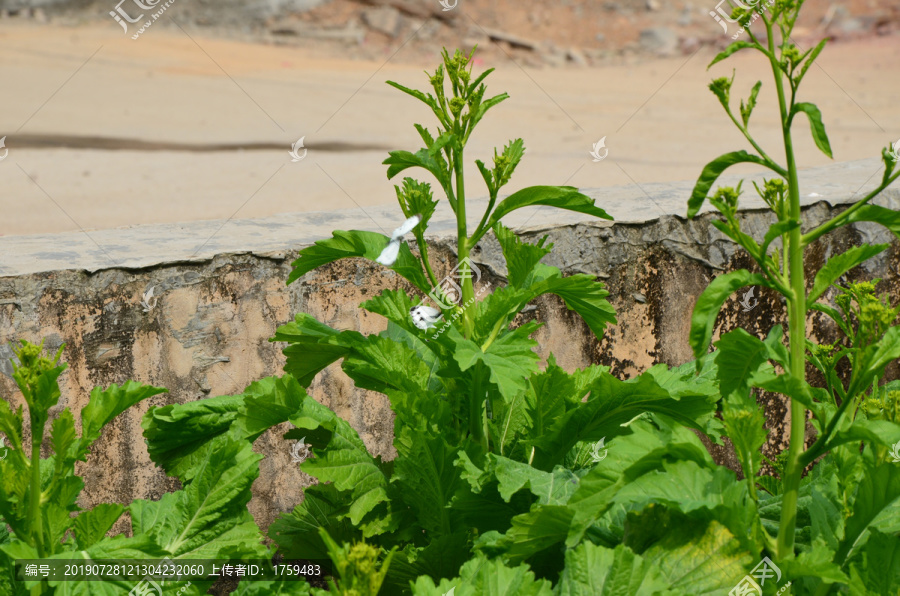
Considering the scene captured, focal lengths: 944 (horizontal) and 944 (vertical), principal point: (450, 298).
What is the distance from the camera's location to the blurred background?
7.75m

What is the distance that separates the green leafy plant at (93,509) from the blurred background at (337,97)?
4070mm

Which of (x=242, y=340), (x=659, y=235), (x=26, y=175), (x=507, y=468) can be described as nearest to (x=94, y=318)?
(x=242, y=340)

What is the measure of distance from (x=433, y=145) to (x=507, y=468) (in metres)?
0.64

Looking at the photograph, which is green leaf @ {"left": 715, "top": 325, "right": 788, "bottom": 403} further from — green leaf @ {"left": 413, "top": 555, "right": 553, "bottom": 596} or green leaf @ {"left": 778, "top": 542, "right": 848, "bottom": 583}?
green leaf @ {"left": 413, "top": 555, "right": 553, "bottom": 596}

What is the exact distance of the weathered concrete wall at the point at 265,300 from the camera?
2.24m

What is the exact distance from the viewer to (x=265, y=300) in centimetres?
240

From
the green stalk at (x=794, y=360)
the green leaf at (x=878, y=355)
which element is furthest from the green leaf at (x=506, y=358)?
the green leaf at (x=878, y=355)

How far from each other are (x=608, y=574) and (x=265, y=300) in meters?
1.18

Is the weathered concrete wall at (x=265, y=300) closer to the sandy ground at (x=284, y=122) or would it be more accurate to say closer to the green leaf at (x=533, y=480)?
the green leaf at (x=533, y=480)

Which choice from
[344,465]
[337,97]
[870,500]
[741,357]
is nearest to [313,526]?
[344,465]

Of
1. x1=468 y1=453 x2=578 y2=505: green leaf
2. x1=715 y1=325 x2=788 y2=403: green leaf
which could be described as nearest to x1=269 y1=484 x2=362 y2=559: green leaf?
x1=468 y1=453 x2=578 y2=505: green leaf

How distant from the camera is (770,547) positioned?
1673 millimetres

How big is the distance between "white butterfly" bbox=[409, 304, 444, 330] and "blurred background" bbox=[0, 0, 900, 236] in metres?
3.84

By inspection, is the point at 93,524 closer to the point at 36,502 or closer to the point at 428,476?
the point at 36,502
